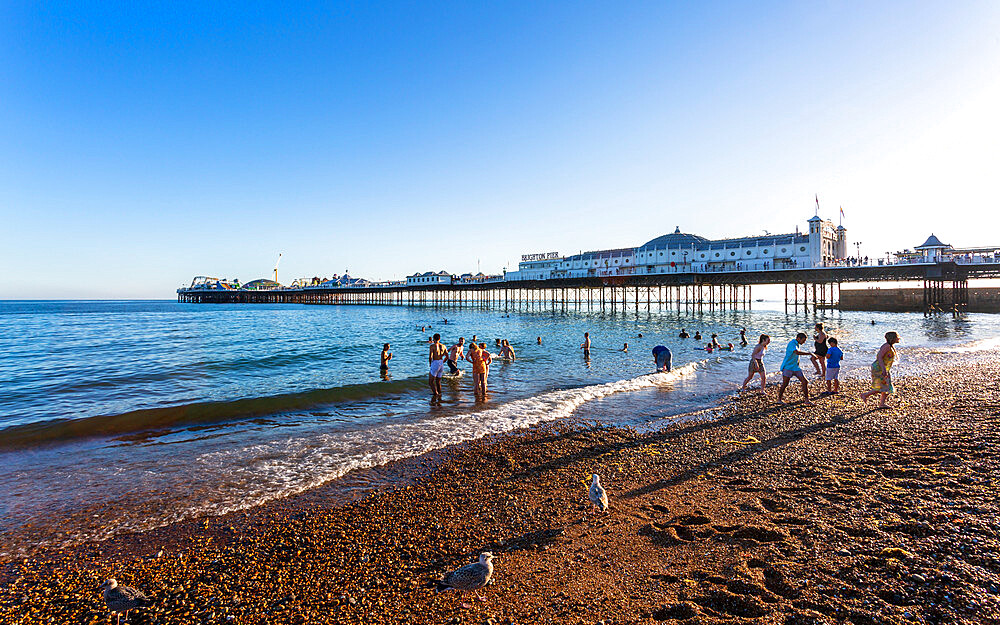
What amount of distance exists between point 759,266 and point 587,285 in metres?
22.5

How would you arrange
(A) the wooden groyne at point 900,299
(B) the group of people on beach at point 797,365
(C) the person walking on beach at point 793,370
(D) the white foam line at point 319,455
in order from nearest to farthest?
(D) the white foam line at point 319,455
(B) the group of people on beach at point 797,365
(C) the person walking on beach at point 793,370
(A) the wooden groyne at point 900,299

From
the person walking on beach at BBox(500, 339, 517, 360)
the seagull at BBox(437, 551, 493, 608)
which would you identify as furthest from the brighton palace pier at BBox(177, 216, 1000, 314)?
the seagull at BBox(437, 551, 493, 608)

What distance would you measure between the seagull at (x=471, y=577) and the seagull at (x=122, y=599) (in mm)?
2382

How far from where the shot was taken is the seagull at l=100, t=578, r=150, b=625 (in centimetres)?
341

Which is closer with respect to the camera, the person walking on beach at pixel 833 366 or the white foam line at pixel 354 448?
the white foam line at pixel 354 448

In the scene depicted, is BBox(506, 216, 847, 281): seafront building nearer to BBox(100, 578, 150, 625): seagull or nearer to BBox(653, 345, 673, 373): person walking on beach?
BBox(653, 345, 673, 373): person walking on beach

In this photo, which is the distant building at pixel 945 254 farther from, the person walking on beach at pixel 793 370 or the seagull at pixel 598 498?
the seagull at pixel 598 498

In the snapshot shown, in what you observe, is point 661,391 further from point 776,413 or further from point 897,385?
point 897,385

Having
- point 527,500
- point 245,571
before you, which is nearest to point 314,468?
point 245,571

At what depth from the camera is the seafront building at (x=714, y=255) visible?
56.3 m

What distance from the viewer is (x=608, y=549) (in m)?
4.09

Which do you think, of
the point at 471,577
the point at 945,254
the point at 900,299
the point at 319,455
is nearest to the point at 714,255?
the point at 900,299

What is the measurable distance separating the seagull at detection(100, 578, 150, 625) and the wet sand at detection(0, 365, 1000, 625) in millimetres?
94

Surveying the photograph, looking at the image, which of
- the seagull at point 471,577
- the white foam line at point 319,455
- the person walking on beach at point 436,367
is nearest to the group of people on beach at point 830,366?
the white foam line at point 319,455
